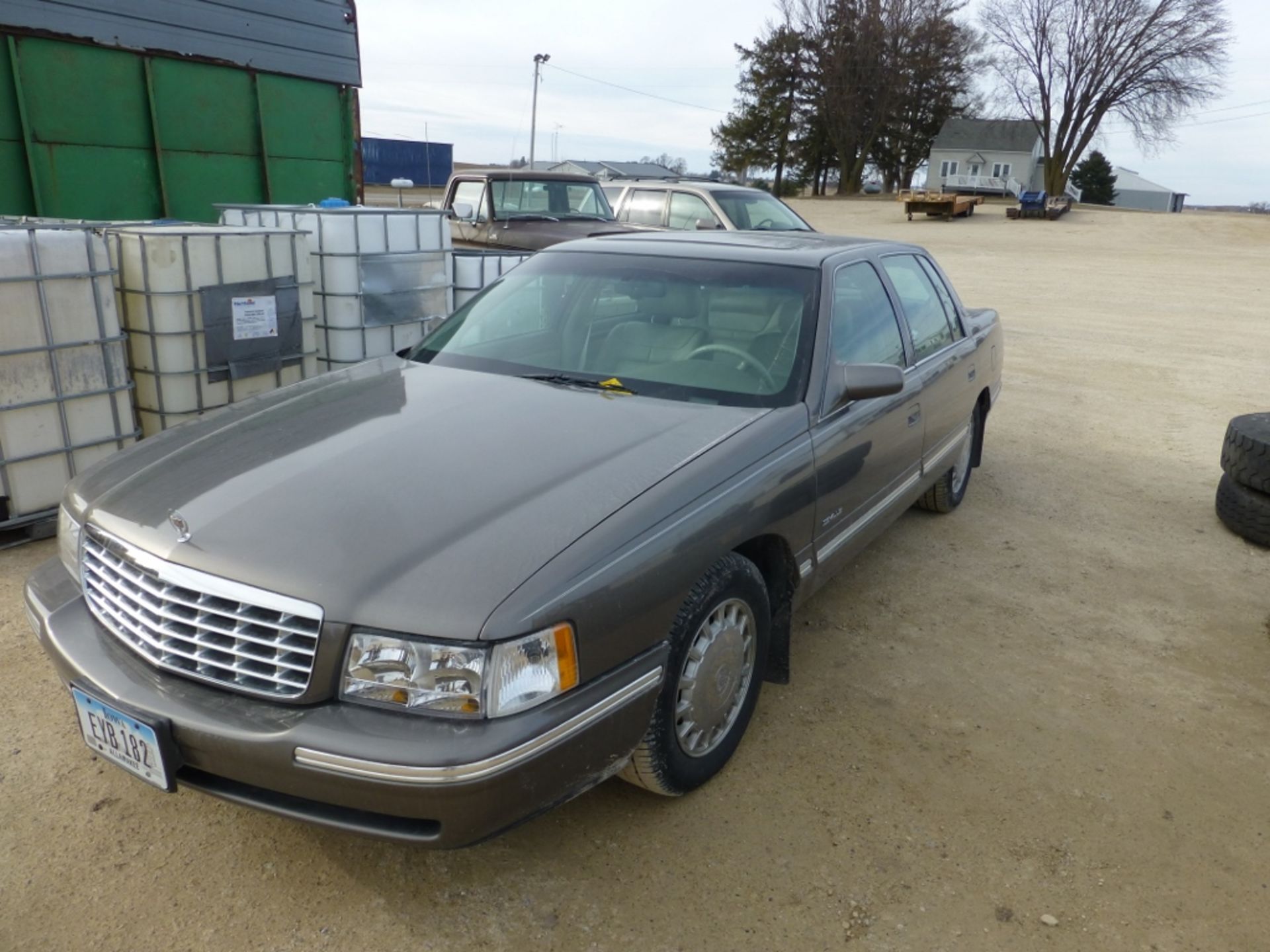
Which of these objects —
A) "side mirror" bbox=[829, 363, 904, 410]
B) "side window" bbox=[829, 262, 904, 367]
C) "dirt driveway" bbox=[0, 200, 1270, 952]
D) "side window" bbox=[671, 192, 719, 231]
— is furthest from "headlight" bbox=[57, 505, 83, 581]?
"side window" bbox=[671, 192, 719, 231]

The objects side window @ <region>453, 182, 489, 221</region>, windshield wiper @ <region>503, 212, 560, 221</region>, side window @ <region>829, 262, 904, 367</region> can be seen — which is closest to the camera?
side window @ <region>829, 262, 904, 367</region>

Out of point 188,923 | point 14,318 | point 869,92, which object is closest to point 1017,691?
point 188,923

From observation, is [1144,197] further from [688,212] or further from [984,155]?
[688,212]

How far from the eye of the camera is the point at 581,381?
3.22 m

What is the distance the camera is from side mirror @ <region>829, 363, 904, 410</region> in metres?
3.12

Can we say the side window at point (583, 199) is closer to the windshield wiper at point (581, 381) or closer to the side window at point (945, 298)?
the side window at point (945, 298)

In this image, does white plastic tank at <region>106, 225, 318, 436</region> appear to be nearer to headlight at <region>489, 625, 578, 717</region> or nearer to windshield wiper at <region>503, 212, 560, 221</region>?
headlight at <region>489, 625, 578, 717</region>

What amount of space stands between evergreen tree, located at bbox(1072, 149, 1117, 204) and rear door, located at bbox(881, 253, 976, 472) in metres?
66.9

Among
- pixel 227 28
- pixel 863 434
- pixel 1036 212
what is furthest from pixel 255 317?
pixel 1036 212

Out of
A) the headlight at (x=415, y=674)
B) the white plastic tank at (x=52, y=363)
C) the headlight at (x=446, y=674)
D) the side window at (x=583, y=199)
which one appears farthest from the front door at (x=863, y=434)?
the side window at (x=583, y=199)

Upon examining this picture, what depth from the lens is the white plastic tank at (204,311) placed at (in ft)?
15.3

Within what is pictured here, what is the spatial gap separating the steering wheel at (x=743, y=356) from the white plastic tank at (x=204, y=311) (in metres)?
2.69

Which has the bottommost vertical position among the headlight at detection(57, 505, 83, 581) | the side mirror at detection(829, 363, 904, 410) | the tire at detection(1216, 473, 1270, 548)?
the tire at detection(1216, 473, 1270, 548)

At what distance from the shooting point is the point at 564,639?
6.77ft
